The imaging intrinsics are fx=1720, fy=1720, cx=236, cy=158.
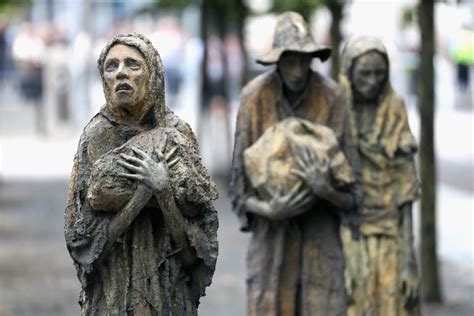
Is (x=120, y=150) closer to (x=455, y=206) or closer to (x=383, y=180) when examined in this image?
(x=383, y=180)

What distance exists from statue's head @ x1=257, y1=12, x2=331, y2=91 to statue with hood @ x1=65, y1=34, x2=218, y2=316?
9.23 ft

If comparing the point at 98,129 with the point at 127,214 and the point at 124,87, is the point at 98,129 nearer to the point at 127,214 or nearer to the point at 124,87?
the point at 124,87

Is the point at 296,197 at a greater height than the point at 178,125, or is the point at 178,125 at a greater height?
the point at 178,125

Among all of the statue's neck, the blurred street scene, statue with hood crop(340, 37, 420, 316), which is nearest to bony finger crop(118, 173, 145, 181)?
the statue's neck

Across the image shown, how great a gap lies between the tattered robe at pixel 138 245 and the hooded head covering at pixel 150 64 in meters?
0.06

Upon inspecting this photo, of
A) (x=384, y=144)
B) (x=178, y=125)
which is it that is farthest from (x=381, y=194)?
(x=178, y=125)

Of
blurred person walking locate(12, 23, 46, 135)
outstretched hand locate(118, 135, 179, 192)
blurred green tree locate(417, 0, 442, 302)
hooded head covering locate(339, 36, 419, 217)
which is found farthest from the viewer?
blurred person walking locate(12, 23, 46, 135)

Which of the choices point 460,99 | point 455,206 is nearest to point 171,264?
point 455,206

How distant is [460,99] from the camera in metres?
49.0

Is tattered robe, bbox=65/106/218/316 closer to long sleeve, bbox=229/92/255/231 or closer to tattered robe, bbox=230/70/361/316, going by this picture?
tattered robe, bbox=230/70/361/316

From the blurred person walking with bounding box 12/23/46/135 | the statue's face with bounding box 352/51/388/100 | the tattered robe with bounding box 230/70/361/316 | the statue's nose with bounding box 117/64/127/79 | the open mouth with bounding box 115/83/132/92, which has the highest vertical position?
the blurred person walking with bounding box 12/23/46/135

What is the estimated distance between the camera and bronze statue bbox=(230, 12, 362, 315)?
34.6ft

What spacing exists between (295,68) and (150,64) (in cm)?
310

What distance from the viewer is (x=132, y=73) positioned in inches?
300
